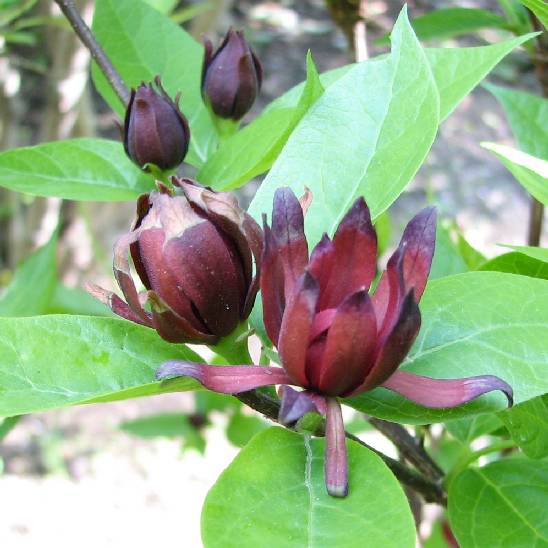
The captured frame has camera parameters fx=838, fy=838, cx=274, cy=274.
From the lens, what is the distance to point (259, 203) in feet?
2.49

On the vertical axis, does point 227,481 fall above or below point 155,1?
below

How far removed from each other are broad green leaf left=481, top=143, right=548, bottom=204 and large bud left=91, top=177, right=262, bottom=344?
245 mm

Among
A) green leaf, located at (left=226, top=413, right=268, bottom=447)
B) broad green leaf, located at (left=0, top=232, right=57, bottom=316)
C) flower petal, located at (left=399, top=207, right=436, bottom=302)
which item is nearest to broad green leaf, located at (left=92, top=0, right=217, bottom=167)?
broad green leaf, located at (left=0, top=232, right=57, bottom=316)

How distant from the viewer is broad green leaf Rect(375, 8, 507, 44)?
53.0 inches

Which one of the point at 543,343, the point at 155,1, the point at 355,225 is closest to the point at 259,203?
the point at 355,225

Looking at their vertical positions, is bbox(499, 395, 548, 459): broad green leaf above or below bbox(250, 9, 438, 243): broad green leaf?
below

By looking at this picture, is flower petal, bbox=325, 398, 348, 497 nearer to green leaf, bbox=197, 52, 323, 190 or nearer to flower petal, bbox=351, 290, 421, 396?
flower petal, bbox=351, 290, 421, 396

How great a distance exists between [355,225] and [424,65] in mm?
210

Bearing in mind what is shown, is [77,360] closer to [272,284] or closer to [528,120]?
[272,284]

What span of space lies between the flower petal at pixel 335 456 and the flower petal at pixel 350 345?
24 mm

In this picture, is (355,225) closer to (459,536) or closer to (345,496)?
(345,496)

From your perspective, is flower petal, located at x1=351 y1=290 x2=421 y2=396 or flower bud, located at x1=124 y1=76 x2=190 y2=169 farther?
flower bud, located at x1=124 y1=76 x2=190 y2=169

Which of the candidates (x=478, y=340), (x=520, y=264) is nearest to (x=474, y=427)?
(x=520, y=264)

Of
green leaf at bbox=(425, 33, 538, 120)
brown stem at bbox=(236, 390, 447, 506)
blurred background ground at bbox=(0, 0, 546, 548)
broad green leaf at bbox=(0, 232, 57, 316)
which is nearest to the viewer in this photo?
brown stem at bbox=(236, 390, 447, 506)
